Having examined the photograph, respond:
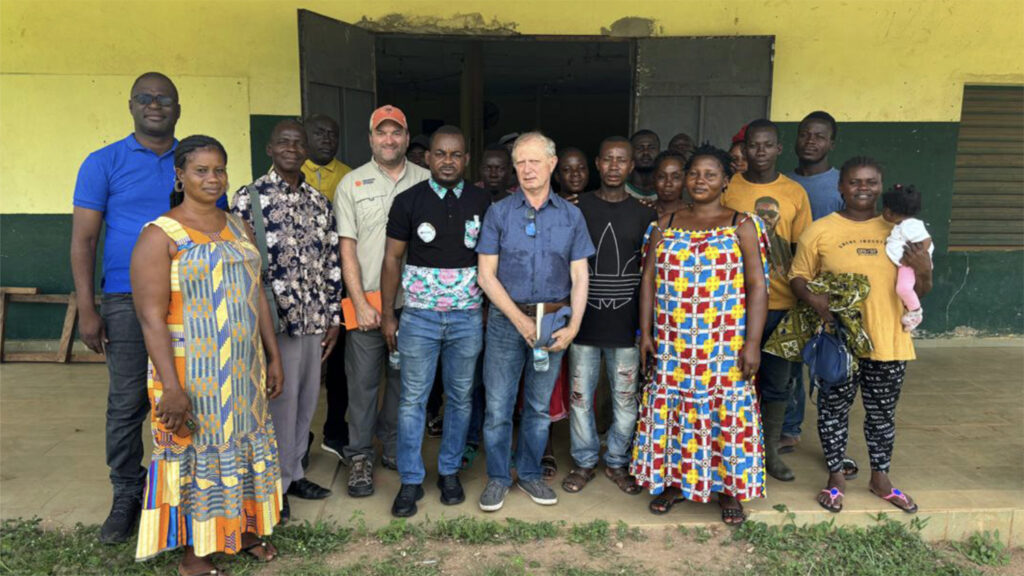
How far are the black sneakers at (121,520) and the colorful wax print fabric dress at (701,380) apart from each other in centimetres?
215

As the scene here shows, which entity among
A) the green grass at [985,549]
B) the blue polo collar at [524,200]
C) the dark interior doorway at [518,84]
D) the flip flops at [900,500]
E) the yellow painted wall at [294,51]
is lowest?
the green grass at [985,549]

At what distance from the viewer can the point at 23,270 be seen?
5.48 meters

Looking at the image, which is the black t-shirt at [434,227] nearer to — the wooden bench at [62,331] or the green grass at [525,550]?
the green grass at [525,550]

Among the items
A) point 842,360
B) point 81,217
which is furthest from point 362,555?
point 842,360

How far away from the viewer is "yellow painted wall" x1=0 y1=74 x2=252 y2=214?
17.3 ft

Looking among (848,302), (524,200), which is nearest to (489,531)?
(524,200)

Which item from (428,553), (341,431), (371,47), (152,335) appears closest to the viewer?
(152,335)

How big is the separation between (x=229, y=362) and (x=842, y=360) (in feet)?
7.92

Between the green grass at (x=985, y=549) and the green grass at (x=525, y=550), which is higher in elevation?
the green grass at (x=525, y=550)

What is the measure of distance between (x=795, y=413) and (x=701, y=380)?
3.75 ft

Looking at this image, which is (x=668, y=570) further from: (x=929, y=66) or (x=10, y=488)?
(x=929, y=66)

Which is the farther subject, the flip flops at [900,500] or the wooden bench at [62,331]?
the wooden bench at [62,331]

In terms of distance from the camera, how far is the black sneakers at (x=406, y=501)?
3012 mm

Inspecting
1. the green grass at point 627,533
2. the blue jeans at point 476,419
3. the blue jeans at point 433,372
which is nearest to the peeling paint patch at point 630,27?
the blue jeans at point 476,419
